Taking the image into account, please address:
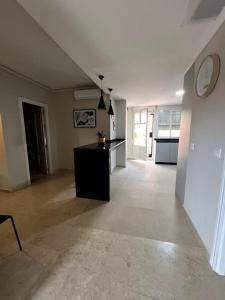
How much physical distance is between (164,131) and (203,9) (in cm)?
493

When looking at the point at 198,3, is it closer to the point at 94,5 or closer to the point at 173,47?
the point at 173,47

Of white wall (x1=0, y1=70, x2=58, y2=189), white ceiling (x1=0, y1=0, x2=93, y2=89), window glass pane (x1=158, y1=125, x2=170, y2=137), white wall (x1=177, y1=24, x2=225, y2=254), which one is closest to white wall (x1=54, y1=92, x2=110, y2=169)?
white ceiling (x1=0, y1=0, x2=93, y2=89)

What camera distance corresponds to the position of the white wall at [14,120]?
9.21ft

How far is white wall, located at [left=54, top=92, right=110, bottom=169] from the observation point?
13.2 feet

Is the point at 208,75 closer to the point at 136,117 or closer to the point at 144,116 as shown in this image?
the point at 144,116

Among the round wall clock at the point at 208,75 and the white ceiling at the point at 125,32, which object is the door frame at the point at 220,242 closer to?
the round wall clock at the point at 208,75

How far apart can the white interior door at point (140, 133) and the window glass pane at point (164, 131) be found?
638mm

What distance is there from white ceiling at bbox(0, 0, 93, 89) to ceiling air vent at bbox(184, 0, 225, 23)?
1.55 m

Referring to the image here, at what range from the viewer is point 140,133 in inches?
237

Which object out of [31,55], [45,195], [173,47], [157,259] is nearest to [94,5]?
[173,47]

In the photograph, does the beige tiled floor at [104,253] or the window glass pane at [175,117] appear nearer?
the beige tiled floor at [104,253]

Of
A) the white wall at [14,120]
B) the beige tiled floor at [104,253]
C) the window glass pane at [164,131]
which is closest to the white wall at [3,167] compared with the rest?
the white wall at [14,120]

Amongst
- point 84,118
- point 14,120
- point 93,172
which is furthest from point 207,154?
point 14,120

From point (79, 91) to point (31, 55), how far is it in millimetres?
1581
